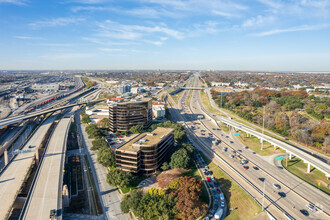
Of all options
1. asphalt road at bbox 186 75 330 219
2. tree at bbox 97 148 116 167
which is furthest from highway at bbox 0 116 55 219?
asphalt road at bbox 186 75 330 219

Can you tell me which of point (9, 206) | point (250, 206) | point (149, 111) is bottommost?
point (250, 206)

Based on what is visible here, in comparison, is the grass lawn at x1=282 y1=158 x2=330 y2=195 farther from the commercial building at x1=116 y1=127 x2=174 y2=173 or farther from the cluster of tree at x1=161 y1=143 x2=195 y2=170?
the commercial building at x1=116 y1=127 x2=174 y2=173

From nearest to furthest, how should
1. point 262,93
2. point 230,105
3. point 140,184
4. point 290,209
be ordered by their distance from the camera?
point 290,209 < point 140,184 < point 230,105 < point 262,93

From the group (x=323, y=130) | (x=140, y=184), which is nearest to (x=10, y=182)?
(x=140, y=184)

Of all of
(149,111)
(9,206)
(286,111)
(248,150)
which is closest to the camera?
(9,206)

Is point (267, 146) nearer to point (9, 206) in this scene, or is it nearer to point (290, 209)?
point (290, 209)

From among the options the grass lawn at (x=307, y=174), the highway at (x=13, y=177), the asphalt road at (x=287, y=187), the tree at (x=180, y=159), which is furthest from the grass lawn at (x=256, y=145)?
the highway at (x=13, y=177)
